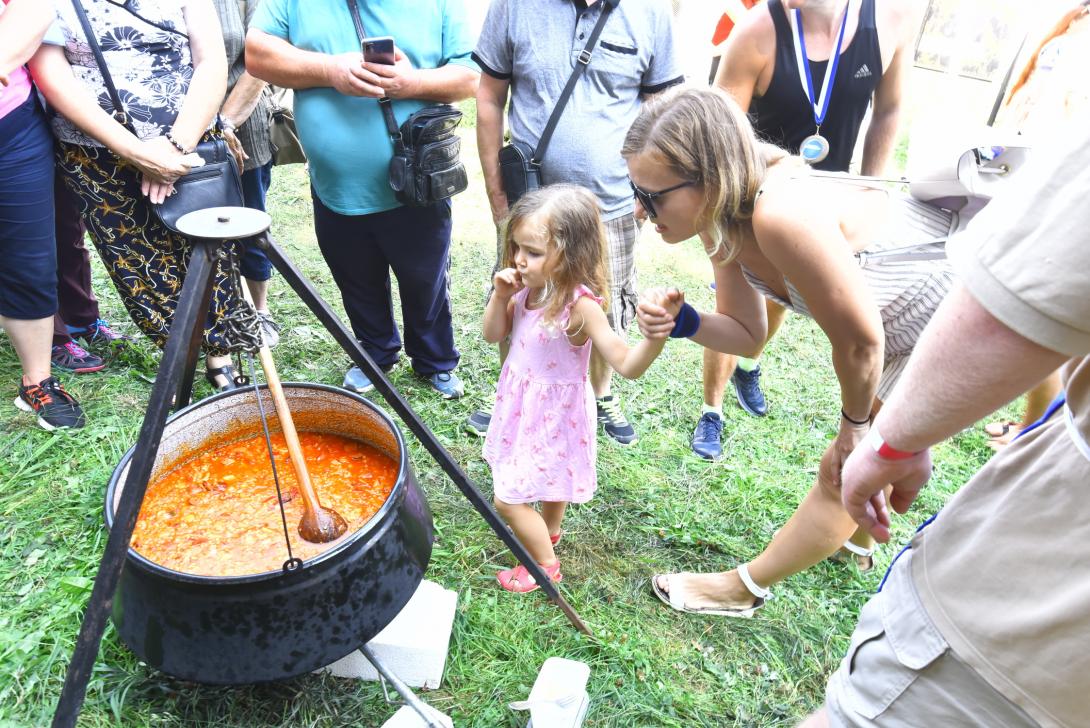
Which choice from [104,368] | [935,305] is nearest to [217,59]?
[104,368]

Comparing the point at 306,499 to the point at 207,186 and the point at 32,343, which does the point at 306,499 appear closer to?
the point at 207,186

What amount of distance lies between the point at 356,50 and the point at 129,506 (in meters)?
2.31

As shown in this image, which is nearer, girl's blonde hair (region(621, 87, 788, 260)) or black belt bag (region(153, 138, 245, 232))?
girl's blonde hair (region(621, 87, 788, 260))

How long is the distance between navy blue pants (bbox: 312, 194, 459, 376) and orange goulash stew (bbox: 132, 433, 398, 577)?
4.56 ft

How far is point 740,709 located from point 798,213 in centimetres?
159

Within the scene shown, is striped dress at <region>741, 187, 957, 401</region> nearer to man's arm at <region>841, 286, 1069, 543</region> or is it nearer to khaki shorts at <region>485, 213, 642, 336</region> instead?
man's arm at <region>841, 286, 1069, 543</region>

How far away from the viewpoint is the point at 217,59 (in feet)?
9.82

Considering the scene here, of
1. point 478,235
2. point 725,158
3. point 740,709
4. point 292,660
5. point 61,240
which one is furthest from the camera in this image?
point 478,235

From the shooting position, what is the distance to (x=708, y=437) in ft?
11.7

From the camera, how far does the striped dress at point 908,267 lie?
2047 millimetres

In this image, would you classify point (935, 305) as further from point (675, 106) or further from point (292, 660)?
point (292, 660)

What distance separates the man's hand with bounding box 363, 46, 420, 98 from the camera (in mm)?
2916

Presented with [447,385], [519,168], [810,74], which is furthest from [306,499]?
[810,74]

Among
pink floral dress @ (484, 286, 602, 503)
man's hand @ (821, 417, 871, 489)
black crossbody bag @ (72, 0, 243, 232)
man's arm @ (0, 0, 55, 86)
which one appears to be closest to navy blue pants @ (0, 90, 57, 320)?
man's arm @ (0, 0, 55, 86)
